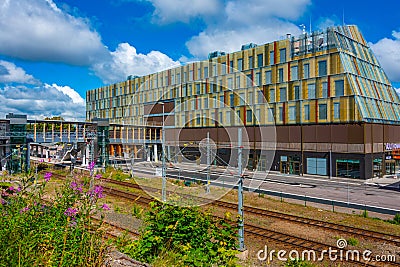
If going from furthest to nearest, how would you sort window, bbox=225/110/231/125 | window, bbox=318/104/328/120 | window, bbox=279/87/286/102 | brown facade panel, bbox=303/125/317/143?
window, bbox=279/87/286/102 → window, bbox=225/110/231/125 → brown facade panel, bbox=303/125/317/143 → window, bbox=318/104/328/120

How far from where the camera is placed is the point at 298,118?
46.9 m

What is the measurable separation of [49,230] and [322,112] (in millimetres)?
43202

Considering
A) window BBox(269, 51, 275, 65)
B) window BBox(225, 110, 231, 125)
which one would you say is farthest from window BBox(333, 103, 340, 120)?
window BBox(225, 110, 231, 125)

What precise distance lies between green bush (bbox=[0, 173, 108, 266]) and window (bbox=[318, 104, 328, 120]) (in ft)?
137

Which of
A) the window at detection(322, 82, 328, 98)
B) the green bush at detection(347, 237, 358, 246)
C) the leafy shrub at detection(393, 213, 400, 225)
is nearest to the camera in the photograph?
the green bush at detection(347, 237, 358, 246)

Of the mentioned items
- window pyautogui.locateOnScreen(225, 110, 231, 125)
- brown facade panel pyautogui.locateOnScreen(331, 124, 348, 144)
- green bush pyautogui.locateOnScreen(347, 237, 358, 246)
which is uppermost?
window pyautogui.locateOnScreen(225, 110, 231, 125)

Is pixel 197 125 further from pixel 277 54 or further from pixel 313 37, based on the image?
pixel 313 37

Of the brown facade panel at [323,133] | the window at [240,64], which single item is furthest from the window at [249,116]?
the brown facade panel at [323,133]

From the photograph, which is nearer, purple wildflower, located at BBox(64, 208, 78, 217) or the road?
purple wildflower, located at BBox(64, 208, 78, 217)

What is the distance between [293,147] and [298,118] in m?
4.14

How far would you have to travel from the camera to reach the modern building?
42.0 meters

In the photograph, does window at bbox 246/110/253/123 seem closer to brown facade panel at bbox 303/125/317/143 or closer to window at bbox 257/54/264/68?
window at bbox 257/54/264/68

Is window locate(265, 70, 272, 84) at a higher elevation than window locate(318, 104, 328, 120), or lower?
higher

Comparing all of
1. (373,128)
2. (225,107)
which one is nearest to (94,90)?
(225,107)
